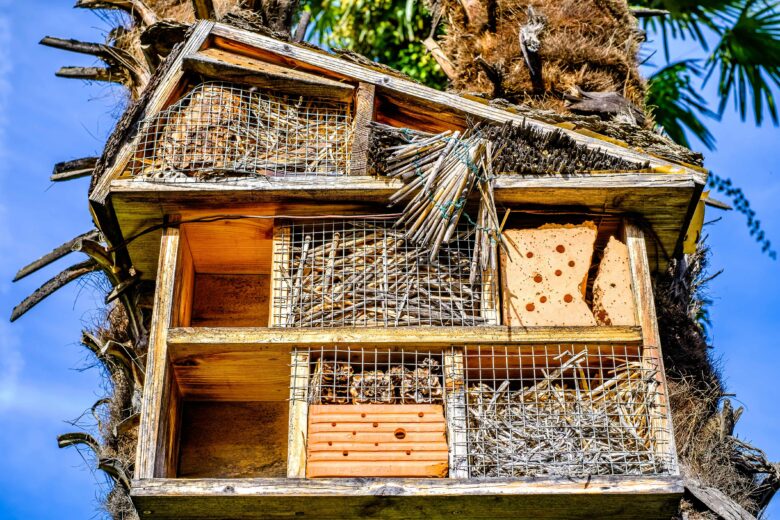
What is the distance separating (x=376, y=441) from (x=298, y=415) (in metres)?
0.46

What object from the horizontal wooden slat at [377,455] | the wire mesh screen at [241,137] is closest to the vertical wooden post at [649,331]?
the horizontal wooden slat at [377,455]

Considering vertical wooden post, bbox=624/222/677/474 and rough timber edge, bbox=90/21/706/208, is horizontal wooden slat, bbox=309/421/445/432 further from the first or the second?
rough timber edge, bbox=90/21/706/208

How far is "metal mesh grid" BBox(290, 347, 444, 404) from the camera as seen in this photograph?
7160 millimetres

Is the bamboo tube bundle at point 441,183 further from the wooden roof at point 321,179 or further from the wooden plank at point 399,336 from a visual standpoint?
the wooden plank at point 399,336

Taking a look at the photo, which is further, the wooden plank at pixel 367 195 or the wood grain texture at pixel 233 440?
the wood grain texture at pixel 233 440

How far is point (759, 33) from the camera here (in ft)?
42.3

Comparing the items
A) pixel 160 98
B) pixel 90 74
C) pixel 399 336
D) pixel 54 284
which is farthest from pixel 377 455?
pixel 90 74

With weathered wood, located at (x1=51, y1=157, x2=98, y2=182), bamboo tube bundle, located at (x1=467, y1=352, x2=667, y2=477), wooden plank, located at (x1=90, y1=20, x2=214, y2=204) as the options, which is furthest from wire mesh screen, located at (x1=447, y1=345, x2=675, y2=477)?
weathered wood, located at (x1=51, y1=157, x2=98, y2=182)

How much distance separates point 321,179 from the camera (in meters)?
7.56

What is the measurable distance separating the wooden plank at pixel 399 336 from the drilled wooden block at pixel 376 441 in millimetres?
368

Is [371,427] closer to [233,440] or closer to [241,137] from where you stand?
[233,440]

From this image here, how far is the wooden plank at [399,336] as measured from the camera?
23.5 feet

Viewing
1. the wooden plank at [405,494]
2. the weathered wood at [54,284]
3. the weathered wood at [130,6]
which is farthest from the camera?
the weathered wood at [130,6]

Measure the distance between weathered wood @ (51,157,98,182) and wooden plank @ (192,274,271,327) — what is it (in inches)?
59.6
